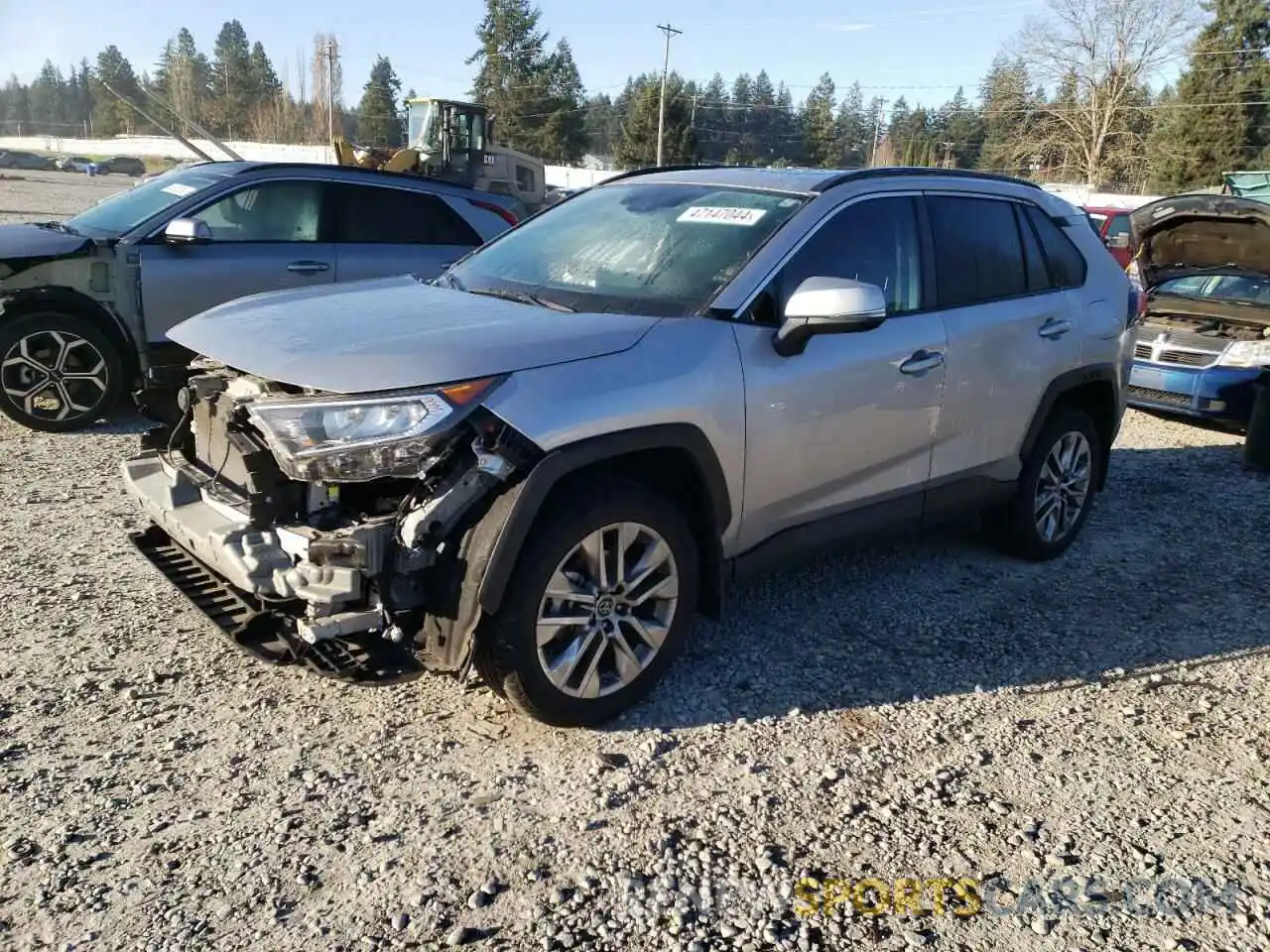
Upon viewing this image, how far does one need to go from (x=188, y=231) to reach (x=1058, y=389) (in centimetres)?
538

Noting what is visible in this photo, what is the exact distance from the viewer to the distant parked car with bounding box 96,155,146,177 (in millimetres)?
60941

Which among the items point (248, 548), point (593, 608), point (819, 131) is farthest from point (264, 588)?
point (819, 131)

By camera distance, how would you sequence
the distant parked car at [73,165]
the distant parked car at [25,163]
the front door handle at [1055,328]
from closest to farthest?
1. the front door handle at [1055,328]
2. the distant parked car at [73,165]
3. the distant parked car at [25,163]

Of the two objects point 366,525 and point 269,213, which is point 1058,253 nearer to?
point 366,525

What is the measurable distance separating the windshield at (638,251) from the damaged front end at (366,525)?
0.94 metres

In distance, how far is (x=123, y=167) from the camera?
6259 cm

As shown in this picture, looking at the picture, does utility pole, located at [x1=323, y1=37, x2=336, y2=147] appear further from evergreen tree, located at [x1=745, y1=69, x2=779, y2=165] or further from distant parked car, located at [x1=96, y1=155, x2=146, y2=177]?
evergreen tree, located at [x1=745, y1=69, x2=779, y2=165]

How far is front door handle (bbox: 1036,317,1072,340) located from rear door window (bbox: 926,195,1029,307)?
0.20 metres

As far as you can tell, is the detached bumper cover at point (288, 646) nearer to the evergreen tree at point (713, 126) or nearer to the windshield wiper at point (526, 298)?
the windshield wiper at point (526, 298)

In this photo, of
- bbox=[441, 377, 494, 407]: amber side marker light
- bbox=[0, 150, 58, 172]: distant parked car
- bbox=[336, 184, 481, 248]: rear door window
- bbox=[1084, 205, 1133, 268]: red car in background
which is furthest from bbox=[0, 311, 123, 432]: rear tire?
bbox=[0, 150, 58, 172]: distant parked car

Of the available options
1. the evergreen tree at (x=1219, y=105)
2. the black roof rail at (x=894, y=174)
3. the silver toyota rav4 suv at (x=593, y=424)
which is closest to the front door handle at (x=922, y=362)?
the silver toyota rav4 suv at (x=593, y=424)

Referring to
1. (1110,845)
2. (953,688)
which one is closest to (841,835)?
(1110,845)

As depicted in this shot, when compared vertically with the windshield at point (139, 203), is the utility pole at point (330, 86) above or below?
above

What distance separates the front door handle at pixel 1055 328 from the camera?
16.3ft
